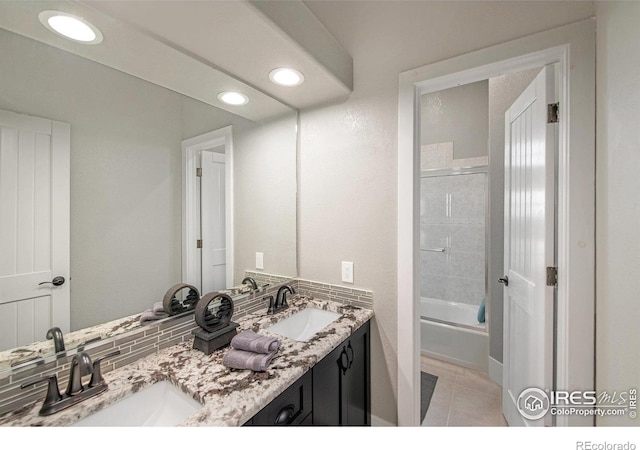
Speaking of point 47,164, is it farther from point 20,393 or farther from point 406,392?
point 406,392

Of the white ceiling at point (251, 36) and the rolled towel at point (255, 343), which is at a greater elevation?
the white ceiling at point (251, 36)

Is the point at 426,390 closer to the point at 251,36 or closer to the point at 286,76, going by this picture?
the point at 286,76

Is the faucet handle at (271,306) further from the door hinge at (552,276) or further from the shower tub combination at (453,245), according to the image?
the shower tub combination at (453,245)

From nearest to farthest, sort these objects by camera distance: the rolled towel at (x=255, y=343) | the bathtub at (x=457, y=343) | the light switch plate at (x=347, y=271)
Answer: the rolled towel at (x=255, y=343) < the light switch plate at (x=347, y=271) < the bathtub at (x=457, y=343)

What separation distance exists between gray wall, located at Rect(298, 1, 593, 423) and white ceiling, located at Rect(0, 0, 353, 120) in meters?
0.18

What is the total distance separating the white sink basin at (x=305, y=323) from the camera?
1440 mm

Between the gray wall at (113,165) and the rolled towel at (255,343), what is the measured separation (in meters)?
0.40

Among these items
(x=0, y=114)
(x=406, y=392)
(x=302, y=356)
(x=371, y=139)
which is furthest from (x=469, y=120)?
(x=0, y=114)

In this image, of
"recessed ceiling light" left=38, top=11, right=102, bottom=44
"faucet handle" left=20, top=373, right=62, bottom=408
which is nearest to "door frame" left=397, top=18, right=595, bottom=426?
"recessed ceiling light" left=38, top=11, right=102, bottom=44

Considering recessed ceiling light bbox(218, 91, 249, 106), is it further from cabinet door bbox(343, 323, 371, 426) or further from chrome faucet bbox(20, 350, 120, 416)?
cabinet door bbox(343, 323, 371, 426)

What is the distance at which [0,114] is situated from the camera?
2.47ft

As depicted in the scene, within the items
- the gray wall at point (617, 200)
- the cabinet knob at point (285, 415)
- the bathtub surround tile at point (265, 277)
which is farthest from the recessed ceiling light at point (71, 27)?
the gray wall at point (617, 200)

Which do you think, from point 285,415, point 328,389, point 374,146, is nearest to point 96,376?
point 285,415
